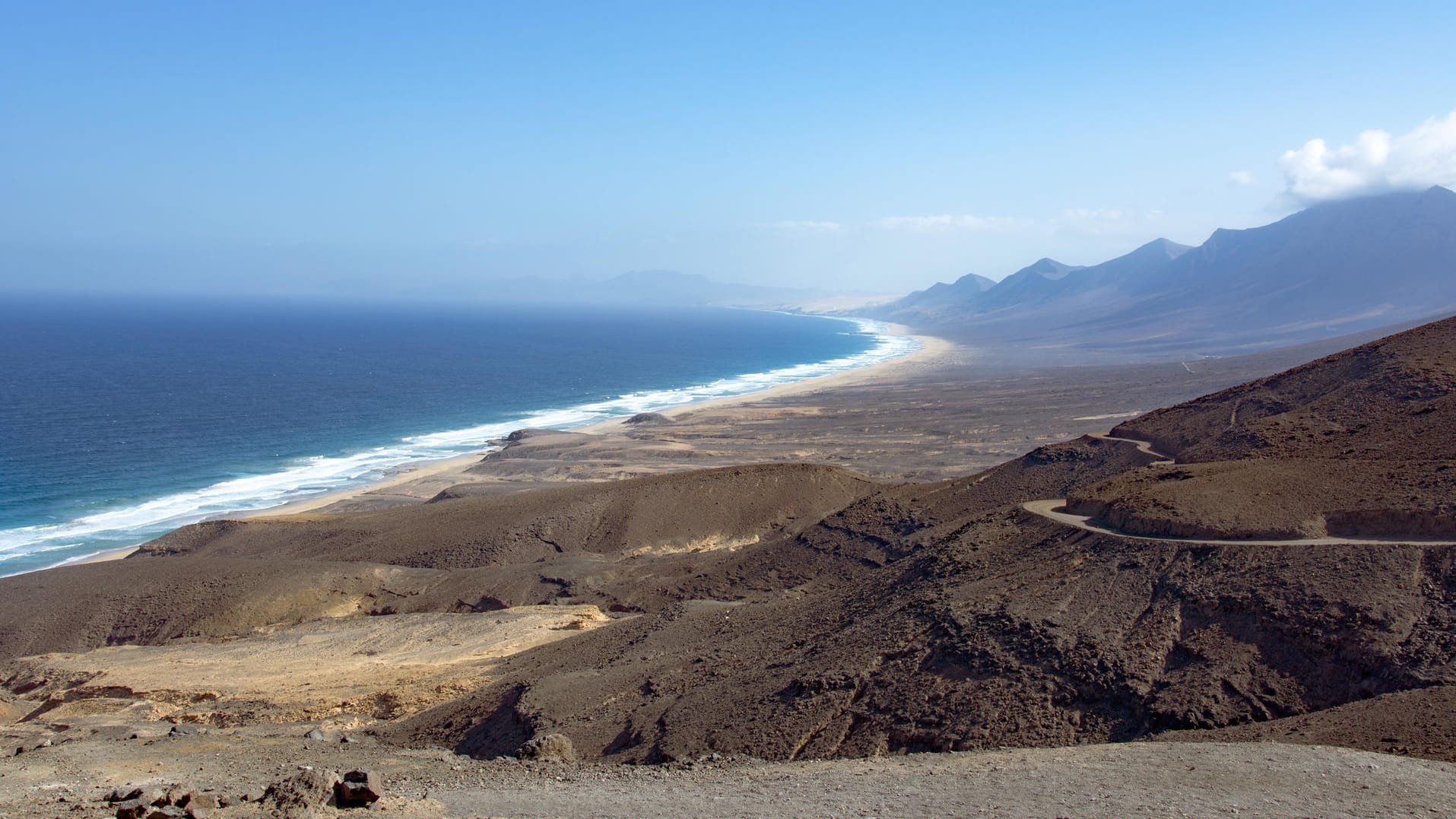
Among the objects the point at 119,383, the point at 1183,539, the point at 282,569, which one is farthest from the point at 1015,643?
the point at 119,383

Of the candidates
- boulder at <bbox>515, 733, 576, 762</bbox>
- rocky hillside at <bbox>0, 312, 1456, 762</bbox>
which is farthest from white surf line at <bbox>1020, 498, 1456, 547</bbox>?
boulder at <bbox>515, 733, 576, 762</bbox>

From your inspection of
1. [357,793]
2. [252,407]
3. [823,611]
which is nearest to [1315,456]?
[823,611]

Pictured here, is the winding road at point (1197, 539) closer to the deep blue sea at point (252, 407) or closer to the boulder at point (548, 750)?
the boulder at point (548, 750)

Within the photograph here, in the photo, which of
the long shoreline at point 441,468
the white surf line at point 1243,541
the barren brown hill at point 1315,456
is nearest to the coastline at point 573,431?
the long shoreline at point 441,468

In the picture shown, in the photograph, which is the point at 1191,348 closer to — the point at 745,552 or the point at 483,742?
the point at 745,552

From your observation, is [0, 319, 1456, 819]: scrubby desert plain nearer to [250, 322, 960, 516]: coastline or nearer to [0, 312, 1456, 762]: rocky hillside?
[0, 312, 1456, 762]: rocky hillside
